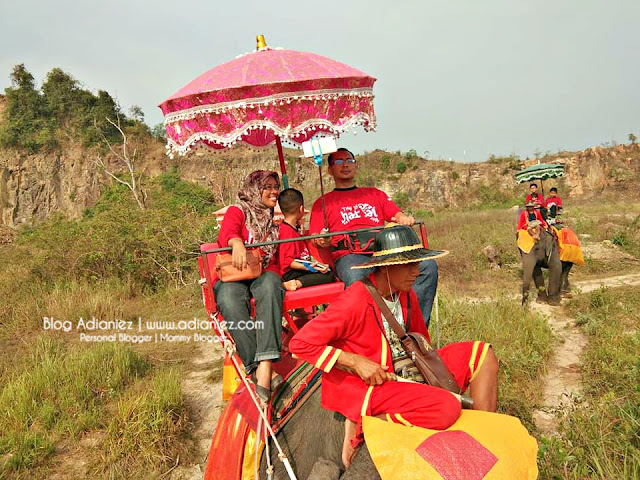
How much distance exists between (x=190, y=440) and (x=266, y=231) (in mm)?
2202

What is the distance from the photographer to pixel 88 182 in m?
32.2

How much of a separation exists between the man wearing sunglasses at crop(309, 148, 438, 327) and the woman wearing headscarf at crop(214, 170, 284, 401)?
0.46 metres

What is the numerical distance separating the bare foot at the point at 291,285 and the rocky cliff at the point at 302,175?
24.5m

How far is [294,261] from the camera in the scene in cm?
369

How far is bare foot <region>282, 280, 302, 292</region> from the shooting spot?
3.51 metres

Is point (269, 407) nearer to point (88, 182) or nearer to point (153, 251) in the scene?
point (153, 251)

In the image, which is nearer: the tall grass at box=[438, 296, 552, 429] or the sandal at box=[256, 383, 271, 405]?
the sandal at box=[256, 383, 271, 405]

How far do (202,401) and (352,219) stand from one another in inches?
112

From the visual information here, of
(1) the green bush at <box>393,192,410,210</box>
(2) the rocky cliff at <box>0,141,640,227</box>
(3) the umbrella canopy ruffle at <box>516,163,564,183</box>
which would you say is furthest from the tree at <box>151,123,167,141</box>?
(3) the umbrella canopy ruffle at <box>516,163,564,183</box>

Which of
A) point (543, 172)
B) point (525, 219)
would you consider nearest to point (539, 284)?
point (525, 219)

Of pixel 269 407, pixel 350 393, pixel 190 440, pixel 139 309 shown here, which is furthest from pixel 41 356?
pixel 350 393

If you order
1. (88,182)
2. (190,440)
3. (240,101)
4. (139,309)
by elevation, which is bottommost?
(190,440)

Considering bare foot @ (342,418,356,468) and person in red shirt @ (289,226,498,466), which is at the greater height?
person in red shirt @ (289,226,498,466)

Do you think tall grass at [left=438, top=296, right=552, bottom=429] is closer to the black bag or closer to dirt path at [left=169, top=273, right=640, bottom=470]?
dirt path at [left=169, top=273, right=640, bottom=470]
